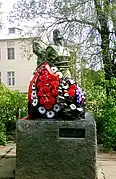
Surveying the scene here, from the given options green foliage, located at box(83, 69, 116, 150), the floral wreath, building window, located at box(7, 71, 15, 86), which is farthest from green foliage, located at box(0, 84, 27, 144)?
building window, located at box(7, 71, 15, 86)

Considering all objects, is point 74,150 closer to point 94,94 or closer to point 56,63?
point 56,63

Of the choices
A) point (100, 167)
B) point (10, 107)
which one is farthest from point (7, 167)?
point (10, 107)

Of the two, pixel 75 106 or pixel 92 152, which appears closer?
pixel 92 152

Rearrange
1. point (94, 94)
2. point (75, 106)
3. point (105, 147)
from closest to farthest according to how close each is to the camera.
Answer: point (75, 106) < point (105, 147) < point (94, 94)

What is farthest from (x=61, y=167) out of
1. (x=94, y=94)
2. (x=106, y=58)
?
(x=106, y=58)

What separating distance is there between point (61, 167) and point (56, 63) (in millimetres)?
1717

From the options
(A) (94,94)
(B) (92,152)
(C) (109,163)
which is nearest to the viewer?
(B) (92,152)

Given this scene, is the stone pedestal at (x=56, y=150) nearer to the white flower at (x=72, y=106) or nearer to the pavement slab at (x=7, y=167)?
the white flower at (x=72, y=106)

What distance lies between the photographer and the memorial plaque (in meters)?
4.25

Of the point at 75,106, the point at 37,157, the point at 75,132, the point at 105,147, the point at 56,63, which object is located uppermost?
the point at 56,63

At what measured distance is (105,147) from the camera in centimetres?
770

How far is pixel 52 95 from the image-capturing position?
450 centimetres

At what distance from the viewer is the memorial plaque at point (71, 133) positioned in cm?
425

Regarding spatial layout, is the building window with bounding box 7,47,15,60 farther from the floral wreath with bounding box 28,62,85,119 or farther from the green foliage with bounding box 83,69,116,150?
the floral wreath with bounding box 28,62,85,119
